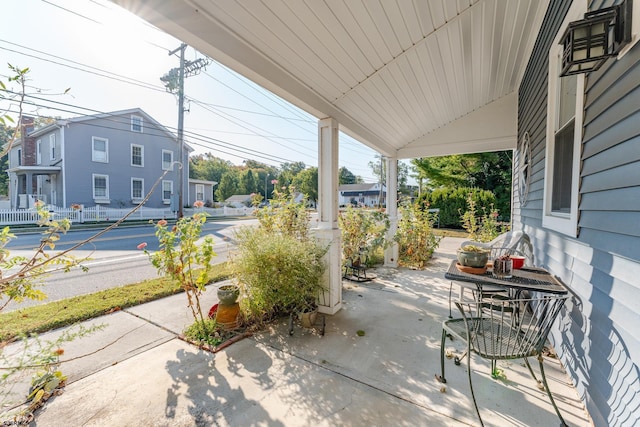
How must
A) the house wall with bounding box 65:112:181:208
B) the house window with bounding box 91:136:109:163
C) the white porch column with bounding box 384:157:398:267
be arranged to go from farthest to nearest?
the house window with bounding box 91:136:109:163, the house wall with bounding box 65:112:181:208, the white porch column with bounding box 384:157:398:267

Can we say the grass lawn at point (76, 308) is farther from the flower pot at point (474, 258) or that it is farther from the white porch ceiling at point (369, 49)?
the flower pot at point (474, 258)

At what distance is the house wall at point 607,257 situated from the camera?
4.12 feet

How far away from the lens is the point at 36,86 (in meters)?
1.59

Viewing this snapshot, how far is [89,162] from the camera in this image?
13578 millimetres

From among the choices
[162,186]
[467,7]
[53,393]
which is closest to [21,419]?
[53,393]

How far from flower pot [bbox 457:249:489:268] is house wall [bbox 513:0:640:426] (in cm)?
56

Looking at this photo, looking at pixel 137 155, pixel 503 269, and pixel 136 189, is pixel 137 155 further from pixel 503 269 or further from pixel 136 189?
pixel 503 269

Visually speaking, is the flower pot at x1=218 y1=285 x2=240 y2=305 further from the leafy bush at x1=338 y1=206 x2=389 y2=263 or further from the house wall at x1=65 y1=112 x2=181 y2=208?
the house wall at x1=65 y1=112 x2=181 y2=208

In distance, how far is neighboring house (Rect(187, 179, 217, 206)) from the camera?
1961cm

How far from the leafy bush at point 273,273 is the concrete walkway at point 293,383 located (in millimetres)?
306

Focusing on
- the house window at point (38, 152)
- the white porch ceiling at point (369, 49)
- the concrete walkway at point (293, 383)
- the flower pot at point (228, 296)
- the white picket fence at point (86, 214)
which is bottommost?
the concrete walkway at point (293, 383)

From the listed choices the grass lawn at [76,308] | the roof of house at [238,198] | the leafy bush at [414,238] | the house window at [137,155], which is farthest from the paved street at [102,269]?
the roof of house at [238,198]

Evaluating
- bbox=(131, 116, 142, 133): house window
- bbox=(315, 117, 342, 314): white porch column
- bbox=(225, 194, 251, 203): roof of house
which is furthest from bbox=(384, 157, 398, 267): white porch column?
bbox=(225, 194, 251, 203): roof of house

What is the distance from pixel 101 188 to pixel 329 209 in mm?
15961
